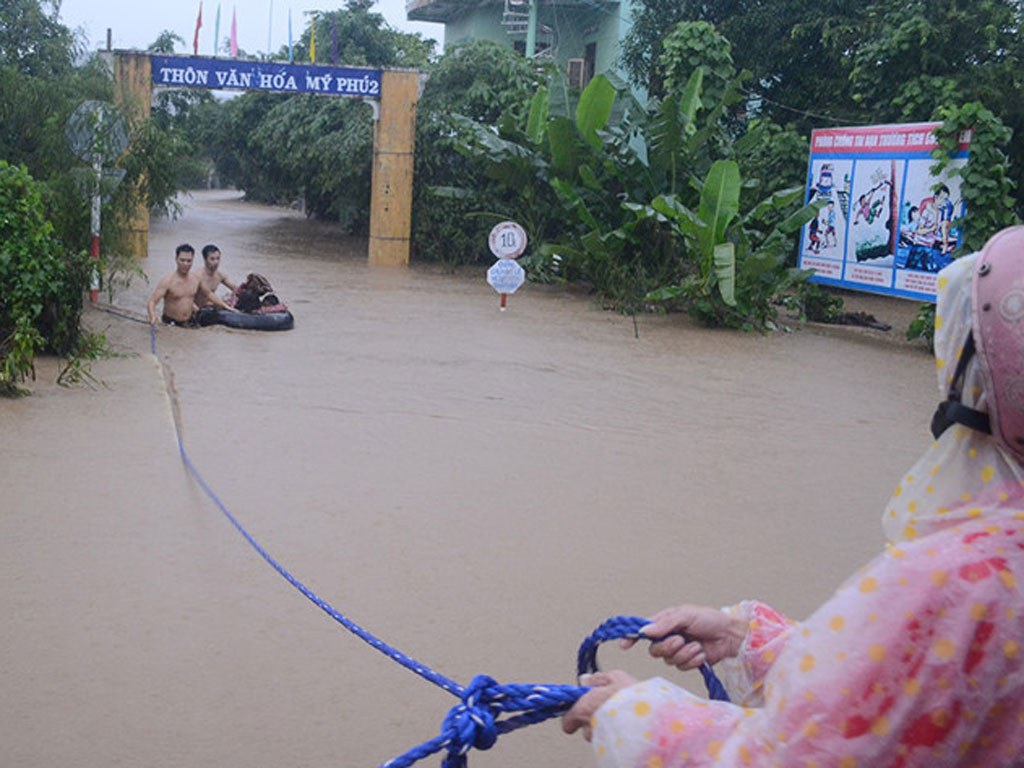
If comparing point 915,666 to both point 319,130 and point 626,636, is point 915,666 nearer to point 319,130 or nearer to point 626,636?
point 626,636

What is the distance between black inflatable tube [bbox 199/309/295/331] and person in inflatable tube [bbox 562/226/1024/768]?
11.4 m

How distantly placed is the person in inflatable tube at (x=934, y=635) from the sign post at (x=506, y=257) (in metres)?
13.6

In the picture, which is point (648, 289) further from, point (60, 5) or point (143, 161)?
point (60, 5)

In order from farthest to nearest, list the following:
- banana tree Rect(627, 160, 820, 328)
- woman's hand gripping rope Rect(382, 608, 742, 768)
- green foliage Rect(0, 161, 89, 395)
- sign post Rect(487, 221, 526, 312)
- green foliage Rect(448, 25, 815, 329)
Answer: sign post Rect(487, 221, 526, 312) → green foliage Rect(448, 25, 815, 329) → banana tree Rect(627, 160, 820, 328) → green foliage Rect(0, 161, 89, 395) → woman's hand gripping rope Rect(382, 608, 742, 768)

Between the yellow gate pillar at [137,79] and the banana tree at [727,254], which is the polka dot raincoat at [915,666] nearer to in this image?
the banana tree at [727,254]

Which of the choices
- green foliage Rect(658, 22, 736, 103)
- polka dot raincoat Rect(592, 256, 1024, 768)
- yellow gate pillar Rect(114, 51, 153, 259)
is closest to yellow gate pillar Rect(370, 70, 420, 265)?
yellow gate pillar Rect(114, 51, 153, 259)

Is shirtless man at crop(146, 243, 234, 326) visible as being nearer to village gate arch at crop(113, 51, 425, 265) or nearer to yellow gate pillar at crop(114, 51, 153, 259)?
village gate arch at crop(113, 51, 425, 265)

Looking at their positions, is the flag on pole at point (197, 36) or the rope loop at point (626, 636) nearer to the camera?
the rope loop at point (626, 636)

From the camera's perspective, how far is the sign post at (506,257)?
15.2 m

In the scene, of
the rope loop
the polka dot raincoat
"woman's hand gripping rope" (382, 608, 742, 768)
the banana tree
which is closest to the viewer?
the polka dot raincoat

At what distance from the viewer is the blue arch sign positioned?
775 inches

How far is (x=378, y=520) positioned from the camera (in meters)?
6.24

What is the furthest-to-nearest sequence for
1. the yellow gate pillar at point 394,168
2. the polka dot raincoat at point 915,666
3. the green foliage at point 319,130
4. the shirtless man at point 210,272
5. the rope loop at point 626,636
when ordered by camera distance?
1. the green foliage at point 319,130
2. the yellow gate pillar at point 394,168
3. the shirtless man at point 210,272
4. the rope loop at point 626,636
5. the polka dot raincoat at point 915,666

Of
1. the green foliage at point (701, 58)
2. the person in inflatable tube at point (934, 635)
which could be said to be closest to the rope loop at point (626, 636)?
the person in inflatable tube at point (934, 635)
